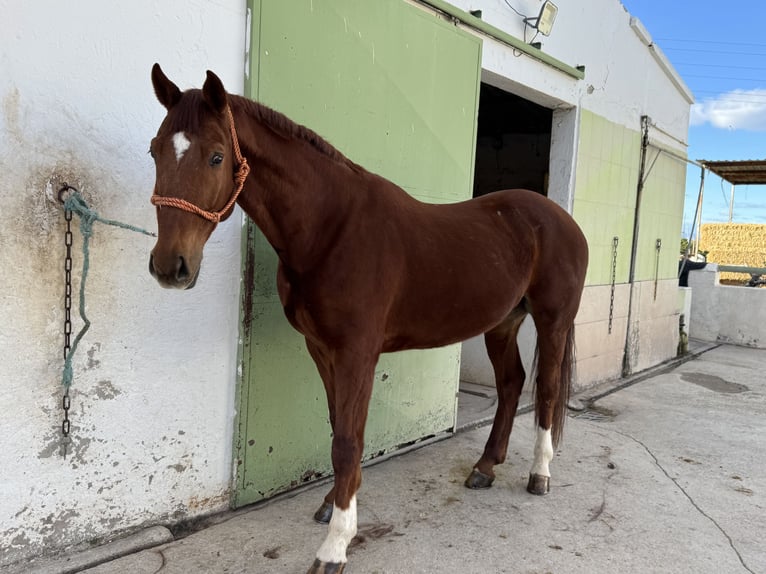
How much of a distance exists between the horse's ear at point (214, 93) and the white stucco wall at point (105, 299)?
0.61m

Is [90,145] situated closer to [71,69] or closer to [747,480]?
[71,69]

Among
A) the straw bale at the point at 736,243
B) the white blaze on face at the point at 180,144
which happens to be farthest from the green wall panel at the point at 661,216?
the straw bale at the point at 736,243

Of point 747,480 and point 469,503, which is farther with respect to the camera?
point 747,480

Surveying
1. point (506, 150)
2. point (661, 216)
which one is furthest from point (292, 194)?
point (661, 216)

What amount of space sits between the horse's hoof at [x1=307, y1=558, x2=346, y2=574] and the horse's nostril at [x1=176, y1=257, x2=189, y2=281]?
117cm

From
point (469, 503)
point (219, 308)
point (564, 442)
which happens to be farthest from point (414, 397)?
point (219, 308)

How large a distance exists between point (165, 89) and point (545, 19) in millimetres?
3499

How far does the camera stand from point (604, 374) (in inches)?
223

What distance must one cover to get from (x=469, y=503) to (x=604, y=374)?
136 inches

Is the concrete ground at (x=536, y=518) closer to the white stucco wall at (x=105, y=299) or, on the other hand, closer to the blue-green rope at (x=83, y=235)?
the white stucco wall at (x=105, y=299)

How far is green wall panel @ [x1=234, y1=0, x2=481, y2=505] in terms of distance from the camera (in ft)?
8.23

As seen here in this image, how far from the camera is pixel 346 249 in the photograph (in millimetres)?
2086

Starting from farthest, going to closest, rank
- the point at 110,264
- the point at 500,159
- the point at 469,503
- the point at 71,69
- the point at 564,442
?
1. the point at 500,159
2. the point at 564,442
3. the point at 469,503
4. the point at 110,264
5. the point at 71,69

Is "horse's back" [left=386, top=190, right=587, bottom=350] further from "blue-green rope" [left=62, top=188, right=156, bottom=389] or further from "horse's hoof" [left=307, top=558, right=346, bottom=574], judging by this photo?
"blue-green rope" [left=62, top=188, right=156, bottom=389]
